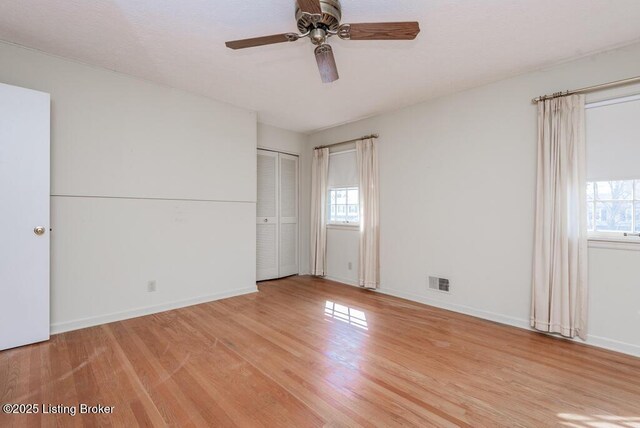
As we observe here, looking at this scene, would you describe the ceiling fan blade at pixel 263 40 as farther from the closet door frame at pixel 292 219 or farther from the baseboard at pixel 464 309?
the baseboard at pixel 464 309

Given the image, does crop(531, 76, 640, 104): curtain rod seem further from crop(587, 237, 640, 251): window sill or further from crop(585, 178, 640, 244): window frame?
crop(587, 237, 640, 251): window sill

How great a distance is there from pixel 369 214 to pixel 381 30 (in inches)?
114

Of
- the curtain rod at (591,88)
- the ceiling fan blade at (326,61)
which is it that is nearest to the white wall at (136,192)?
the ceiling fan blade at (326,61)

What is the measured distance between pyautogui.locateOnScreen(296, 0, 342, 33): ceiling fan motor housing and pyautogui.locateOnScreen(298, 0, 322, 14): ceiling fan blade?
7cm

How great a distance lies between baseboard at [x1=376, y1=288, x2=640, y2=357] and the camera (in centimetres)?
254

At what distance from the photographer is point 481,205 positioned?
3.42m

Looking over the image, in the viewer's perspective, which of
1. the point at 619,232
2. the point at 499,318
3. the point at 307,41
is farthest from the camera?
the point at 499,318

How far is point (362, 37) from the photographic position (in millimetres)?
2055

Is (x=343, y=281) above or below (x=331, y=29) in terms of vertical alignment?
below

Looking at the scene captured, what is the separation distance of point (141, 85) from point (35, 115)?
3.58 ft

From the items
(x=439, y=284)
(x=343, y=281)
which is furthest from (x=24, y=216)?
(x=439, y=284)

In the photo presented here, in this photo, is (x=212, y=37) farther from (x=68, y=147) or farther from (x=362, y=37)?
(x=68, y=147)

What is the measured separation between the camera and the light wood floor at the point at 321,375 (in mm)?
1756

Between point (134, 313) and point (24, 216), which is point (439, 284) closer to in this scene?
point (134, 313)
